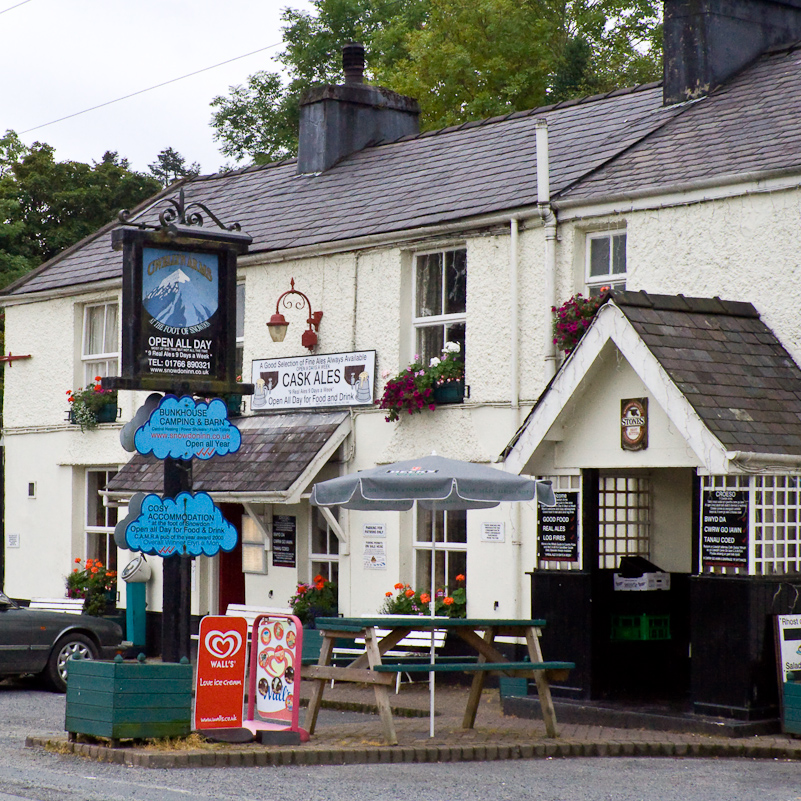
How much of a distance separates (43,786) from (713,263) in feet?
26.4

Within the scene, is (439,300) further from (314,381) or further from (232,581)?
(232,581)

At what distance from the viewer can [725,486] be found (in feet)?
39.0

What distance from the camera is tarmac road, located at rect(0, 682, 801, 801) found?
28.7 ft

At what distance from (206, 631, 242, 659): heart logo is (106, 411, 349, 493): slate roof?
5421 mm

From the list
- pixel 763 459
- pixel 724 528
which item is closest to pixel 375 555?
pixel 724 528

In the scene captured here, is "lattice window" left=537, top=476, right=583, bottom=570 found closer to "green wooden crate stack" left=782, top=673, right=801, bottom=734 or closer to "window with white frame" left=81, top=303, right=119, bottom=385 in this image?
"green wooden crate stack" left=782, top=673, right=801, bottom=734

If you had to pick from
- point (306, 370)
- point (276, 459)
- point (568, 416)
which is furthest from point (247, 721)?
point (306, 370)

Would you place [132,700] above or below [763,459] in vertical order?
below

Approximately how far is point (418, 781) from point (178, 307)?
4.38 metres

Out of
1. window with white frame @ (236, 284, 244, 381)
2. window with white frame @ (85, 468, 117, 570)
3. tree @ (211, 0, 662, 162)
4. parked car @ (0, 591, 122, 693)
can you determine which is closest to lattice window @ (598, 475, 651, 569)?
parked car @ (0, 591, 122, 693)

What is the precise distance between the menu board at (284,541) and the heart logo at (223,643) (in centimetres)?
697

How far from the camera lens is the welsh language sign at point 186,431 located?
10.9 metres

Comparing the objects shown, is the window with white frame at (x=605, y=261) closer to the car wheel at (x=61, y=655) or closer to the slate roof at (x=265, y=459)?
the slate roof at (x=265, y=459)

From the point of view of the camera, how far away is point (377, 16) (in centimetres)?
3869
